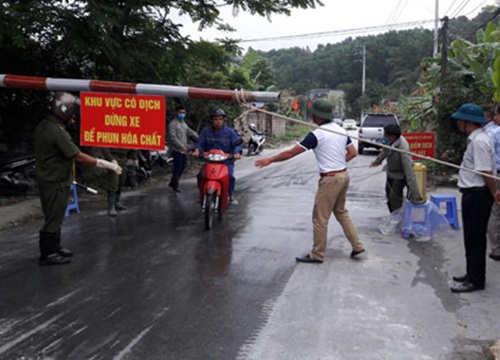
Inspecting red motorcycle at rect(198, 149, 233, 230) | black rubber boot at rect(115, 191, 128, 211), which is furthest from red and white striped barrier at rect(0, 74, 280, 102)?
black rubber boot at rect(115, 191, 128, 211)

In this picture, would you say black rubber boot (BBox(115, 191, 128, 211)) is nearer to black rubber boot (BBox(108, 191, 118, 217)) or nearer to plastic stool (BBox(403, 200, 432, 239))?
black rubber boot (BBox(108, 191, 118, 217))

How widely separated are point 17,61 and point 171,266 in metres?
7.77

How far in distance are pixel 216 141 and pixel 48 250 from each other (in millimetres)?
3457

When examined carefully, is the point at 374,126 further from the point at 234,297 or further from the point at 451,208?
the point at 234,297

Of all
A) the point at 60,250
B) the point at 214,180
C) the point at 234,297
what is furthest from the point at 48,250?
the point at 214,180

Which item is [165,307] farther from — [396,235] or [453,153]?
[453,153]

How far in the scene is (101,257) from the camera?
627cm

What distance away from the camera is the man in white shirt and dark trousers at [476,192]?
4.98m

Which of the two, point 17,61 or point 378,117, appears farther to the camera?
point 378,117

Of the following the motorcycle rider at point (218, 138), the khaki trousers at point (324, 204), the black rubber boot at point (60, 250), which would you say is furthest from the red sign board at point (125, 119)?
the motorcycle rider at point (218, 138)

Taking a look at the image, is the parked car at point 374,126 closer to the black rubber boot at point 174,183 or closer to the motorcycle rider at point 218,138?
the black rubber boot at point 174,183

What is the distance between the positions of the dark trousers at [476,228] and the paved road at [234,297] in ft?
0.73

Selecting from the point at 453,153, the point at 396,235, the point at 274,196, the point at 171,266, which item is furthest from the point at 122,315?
the point at 453,153

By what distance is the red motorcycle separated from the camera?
7746 mm
